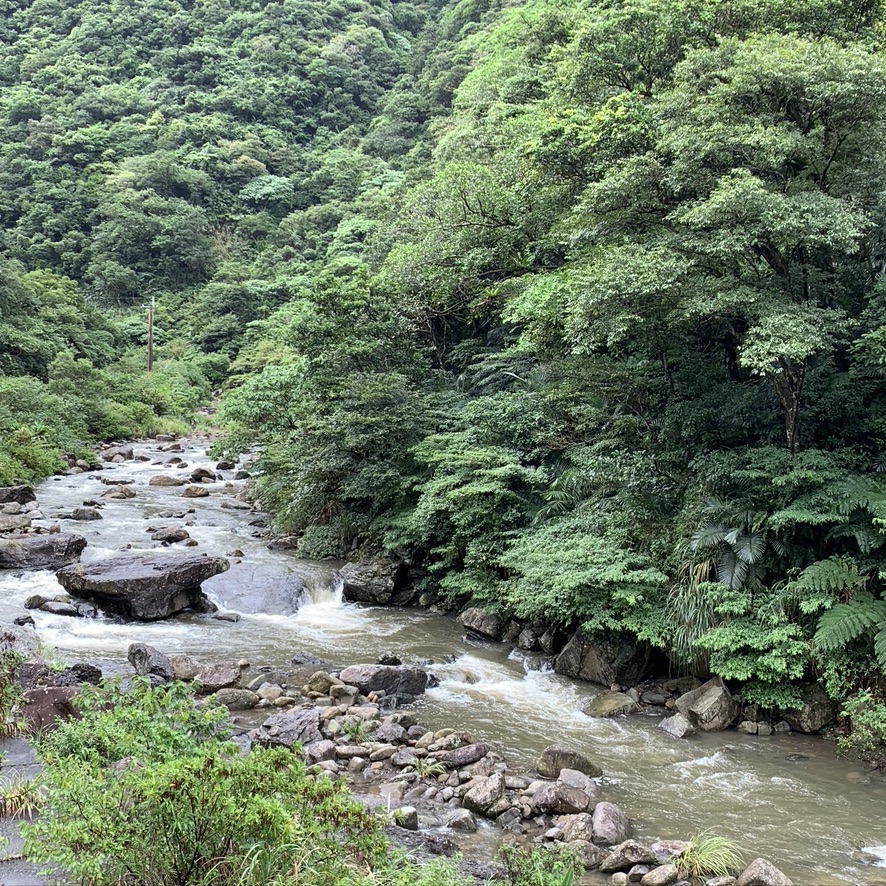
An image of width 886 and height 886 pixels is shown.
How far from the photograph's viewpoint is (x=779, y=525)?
31.7 ft

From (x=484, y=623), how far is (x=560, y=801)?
5.54 m

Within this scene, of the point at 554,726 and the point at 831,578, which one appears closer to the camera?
the point at 831,578

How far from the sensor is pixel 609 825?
21.7 ft

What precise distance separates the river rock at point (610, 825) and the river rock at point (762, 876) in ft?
3.40

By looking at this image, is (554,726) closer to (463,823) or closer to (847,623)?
(463,823)

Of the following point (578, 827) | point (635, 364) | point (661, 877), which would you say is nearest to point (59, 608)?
point (578, 827)

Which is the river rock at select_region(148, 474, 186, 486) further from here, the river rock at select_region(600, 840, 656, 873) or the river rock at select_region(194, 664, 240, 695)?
the river rock at select_region(600, 840, 656, 873)

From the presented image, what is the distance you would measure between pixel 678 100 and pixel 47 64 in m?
70.5

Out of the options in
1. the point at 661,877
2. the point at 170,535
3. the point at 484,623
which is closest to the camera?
the point at 661,877

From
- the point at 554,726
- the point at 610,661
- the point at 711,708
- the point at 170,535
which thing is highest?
the point at 711,708

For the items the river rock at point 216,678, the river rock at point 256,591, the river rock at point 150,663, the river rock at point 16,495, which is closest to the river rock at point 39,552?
the river rock at point 256,591

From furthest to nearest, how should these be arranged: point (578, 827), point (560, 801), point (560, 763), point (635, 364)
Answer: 1. point (635, 364)
2. point (560, 763)
3. point (560, 801)
4. point (578, 827)

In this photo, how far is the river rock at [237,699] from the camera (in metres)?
9.11

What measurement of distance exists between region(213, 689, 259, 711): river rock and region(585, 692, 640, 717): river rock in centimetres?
427
